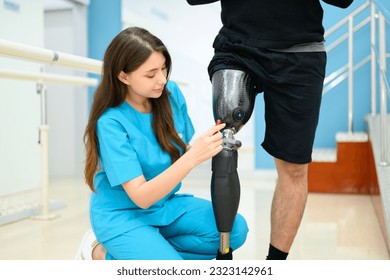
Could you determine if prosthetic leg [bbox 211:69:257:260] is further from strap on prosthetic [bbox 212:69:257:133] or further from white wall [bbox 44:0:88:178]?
white wall [bbox 44:0:88:178]

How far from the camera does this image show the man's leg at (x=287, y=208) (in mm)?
1550

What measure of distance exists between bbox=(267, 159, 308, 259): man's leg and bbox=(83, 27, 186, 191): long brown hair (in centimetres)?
34

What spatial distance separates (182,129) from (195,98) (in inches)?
130

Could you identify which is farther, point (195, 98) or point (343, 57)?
point (195, 98)

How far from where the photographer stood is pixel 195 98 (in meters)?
4.90

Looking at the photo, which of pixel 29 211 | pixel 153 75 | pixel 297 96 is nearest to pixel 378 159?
pixel 297 96

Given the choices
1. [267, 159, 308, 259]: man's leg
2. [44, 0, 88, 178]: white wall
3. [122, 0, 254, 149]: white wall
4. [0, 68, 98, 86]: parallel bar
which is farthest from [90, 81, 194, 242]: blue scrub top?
[44, 0, 88, 178]: white wall

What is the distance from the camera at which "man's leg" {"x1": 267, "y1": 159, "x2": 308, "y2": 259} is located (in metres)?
1.55

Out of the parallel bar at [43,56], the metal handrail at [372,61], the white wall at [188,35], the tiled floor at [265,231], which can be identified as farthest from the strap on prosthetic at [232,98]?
the white wall at [188,35]

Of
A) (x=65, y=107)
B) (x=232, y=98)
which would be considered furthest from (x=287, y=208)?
(x=65, y=107)

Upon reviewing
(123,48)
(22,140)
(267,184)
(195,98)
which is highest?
(123,48)

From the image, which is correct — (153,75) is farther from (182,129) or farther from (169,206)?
(169,206)

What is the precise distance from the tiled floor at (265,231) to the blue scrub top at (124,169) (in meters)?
0.67

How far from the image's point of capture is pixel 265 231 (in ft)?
8.08
